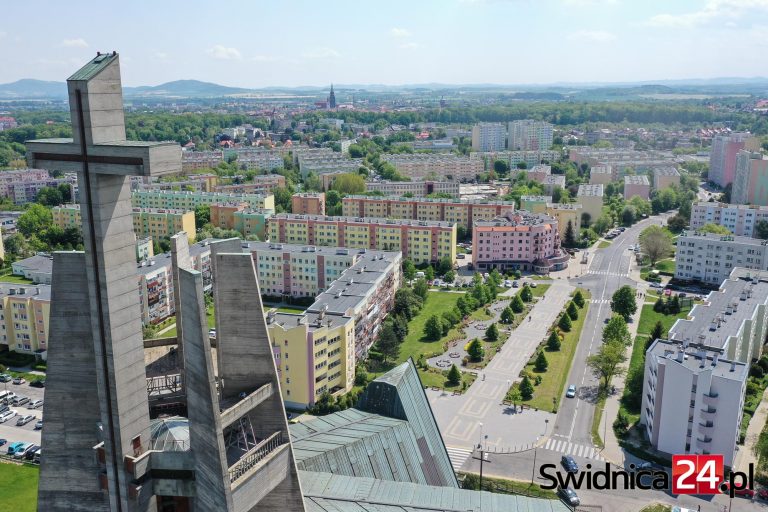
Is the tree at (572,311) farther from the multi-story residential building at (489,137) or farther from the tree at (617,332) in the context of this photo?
the multi-story residential building at (489,137)

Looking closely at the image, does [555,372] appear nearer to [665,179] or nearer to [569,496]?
[569,496]

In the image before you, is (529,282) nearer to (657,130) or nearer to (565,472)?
(565,472)

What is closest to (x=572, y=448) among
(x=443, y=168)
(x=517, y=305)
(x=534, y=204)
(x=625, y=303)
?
(x=625, y=303)

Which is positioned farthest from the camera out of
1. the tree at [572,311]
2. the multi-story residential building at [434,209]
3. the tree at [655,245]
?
the multi-story residential building at [434,209]

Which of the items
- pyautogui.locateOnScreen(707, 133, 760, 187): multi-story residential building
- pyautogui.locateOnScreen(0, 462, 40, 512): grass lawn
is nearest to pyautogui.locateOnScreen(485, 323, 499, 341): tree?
pyautogui.locateOnScreen(0, 462, 40, 512): grass lawn

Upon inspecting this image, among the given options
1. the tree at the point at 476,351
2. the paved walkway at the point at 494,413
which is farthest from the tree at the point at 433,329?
the paved walkway at the point at 494,413

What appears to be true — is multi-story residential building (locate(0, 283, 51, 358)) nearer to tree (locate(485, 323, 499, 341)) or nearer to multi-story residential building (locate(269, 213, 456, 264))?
multi-story residential building (locate(269, 213, 456, 264))
